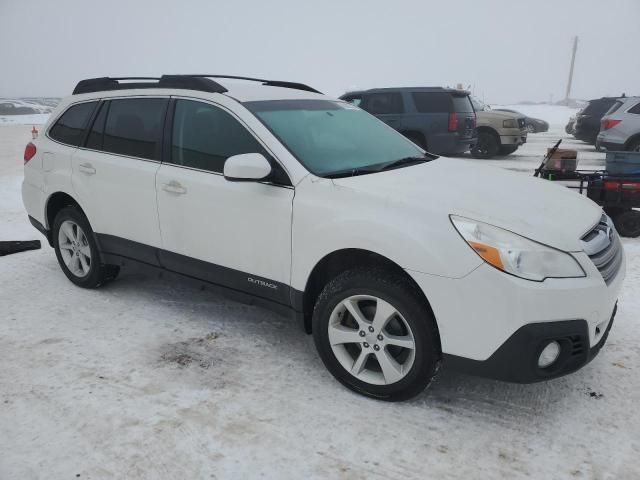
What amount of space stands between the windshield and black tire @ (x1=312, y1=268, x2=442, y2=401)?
0.69 metres

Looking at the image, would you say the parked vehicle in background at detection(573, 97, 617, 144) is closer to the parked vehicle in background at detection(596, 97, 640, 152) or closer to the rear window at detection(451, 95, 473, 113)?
the parked vehicle in background at detection(596, 97, 640, 152)

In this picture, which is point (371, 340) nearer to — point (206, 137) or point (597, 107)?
point (206, 137)

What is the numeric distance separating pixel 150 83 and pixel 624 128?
1041 cm

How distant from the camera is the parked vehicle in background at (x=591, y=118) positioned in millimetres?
15648

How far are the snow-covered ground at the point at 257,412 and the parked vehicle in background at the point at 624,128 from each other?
8.47m

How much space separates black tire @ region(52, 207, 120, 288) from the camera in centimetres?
445

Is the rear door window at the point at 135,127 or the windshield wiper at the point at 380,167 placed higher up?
Result: the rear door window at the point at 135,127

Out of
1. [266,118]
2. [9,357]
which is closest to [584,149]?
[266,118]

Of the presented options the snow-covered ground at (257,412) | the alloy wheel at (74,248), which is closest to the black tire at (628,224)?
the snow-covered ground at (257,412)

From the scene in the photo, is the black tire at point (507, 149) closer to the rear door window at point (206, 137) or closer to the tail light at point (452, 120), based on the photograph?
the tail light at point (452, 120)

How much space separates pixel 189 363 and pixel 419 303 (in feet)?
5.17

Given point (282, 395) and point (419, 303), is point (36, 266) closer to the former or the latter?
point (282, 395)

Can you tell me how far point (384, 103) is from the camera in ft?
39.7

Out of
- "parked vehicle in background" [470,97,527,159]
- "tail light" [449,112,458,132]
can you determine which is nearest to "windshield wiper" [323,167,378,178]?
"tail light" [449,112,458,132]
